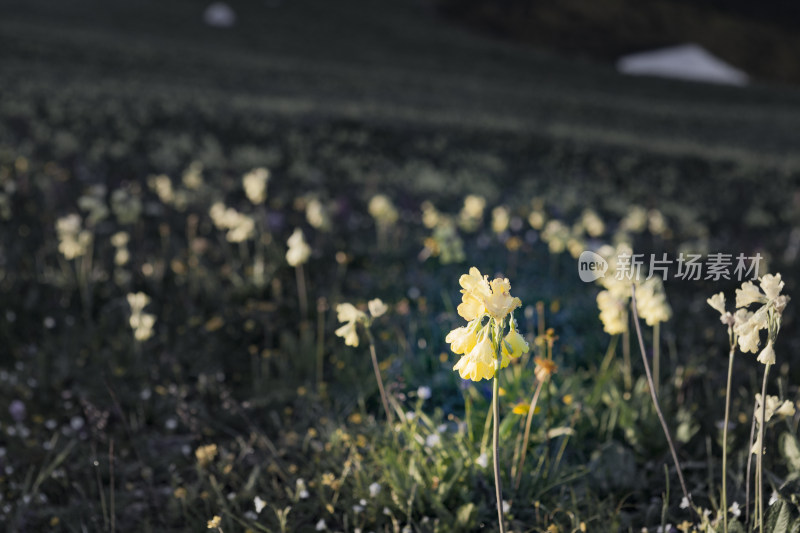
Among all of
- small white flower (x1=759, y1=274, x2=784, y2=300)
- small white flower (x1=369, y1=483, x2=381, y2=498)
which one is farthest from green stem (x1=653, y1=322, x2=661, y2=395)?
small white flower (x1=369, y1=483, x2=381, y2=498)

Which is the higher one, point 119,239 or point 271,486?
point 119,239

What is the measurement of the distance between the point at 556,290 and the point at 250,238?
9.66 feet

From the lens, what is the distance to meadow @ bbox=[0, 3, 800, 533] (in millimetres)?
3000

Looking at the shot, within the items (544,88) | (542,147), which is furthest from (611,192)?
(544,88)

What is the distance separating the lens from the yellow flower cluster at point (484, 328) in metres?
1.72

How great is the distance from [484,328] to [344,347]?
270 centimetres

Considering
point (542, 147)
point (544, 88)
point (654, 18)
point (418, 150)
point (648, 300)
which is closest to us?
point (648, 300)

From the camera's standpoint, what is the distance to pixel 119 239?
4.41 m

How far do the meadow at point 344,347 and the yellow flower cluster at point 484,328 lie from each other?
0.09 m

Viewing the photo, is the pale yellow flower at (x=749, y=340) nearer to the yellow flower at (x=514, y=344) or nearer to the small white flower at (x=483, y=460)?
the yellow flower at (x=514, y=344)

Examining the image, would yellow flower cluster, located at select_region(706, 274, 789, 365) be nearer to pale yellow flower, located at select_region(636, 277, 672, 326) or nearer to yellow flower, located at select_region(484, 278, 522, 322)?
yellow flower, located at select_region(484, 278, 522, 322)

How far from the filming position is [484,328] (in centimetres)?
178

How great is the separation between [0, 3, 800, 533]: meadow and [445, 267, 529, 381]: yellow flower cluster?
9 centimetres

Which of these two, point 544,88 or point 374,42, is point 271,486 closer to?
point 544,88
